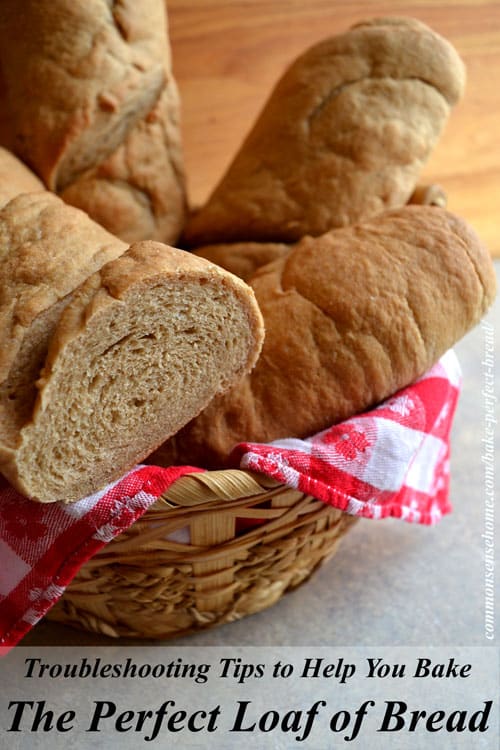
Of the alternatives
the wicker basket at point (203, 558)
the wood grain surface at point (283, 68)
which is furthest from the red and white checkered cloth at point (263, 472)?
the wood grain surface at point (283, 68)

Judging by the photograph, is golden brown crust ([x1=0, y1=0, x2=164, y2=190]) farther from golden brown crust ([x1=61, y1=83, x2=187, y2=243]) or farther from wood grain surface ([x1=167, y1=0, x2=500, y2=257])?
wood grain surface ([x1=167, y1=0, x2=500, y2=257])

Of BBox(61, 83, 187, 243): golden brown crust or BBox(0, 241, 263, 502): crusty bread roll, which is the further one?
BBox(61, 83, 187, 243): golden brown crust

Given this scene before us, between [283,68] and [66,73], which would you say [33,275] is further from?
[283,68]

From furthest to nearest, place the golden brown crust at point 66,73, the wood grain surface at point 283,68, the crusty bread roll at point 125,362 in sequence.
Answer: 1. the wood grain surface at point 283,68
2. the golden brown crust at point 66,73
3. the crusty bread roll at point 125,362

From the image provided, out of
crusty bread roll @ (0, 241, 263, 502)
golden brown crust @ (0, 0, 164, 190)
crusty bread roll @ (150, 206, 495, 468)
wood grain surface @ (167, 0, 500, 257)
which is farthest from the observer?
wood grain surface @ (167, 0, 500, 257)

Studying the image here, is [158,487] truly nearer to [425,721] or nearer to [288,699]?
[288,699]

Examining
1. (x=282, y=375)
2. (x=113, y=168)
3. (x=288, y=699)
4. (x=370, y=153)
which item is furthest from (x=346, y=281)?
(x=288, y=699)

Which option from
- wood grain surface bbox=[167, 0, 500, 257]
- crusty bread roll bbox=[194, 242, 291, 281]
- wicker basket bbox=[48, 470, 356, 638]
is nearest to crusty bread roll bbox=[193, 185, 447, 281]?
crusty bread roll bbox=[194, 242, 291, 281]

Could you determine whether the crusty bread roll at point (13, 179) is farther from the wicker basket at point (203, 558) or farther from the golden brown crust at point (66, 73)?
the wicker basket at point (203, 558)
